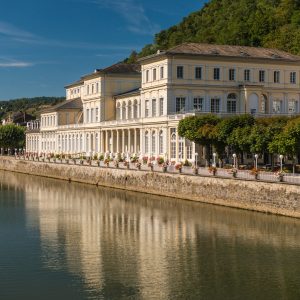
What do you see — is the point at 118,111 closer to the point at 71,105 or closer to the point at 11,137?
the point at 71,105

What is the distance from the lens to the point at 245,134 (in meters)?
48.7

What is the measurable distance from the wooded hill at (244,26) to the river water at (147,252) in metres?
57.1

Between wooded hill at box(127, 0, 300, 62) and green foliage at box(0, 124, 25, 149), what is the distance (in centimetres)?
2789

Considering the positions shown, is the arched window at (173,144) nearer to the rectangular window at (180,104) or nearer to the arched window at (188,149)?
the arched window at (188,149)

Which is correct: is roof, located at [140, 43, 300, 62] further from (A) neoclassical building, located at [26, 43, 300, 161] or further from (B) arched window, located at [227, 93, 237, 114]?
(B) arched window, located at [227, 93, 237, 114]

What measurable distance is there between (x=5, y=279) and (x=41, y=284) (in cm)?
156

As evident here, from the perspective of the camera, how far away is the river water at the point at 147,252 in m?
23.4

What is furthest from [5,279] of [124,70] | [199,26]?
[199,26]

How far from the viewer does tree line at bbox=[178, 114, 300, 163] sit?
43.9 meters

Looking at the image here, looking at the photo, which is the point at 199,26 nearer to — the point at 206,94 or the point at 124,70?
the point at 124,70

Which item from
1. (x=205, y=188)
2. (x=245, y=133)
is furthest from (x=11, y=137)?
(x=205, y=188)

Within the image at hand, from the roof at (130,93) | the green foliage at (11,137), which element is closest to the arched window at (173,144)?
the roof at (130,93)

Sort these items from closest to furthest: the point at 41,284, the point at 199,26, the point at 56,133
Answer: the point at 41,284 < the point at 56,133 < the point at 199,26

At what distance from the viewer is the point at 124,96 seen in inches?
3182
